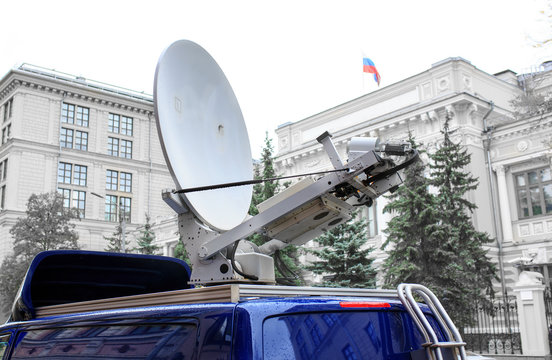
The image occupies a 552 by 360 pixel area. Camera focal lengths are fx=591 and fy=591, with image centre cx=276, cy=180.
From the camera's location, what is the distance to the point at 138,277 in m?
5.68

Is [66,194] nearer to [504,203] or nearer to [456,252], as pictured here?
[504,203]

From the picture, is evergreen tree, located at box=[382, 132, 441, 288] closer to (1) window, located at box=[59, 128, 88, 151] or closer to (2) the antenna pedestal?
(2) the antenna pedestal

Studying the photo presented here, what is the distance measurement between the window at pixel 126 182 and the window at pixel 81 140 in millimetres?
5044

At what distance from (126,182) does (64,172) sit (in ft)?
22.4

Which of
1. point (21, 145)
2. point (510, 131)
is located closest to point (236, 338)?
point (510, 131)

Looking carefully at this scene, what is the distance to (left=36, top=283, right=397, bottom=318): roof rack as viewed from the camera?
9.32ft

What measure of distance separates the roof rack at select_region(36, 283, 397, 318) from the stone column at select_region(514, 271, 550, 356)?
15504 millimetres

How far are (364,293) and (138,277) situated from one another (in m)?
2.90

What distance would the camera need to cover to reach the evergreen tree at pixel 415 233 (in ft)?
62.7

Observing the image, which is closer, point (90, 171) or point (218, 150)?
point (218, 150)

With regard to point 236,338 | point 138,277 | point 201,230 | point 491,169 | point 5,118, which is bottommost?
point 236,338

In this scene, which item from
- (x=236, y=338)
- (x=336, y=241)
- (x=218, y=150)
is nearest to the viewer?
(x=236, y=338)

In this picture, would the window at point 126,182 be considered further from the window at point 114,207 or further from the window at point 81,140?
the window at point 81,140

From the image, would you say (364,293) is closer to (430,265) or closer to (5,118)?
(430,265)
